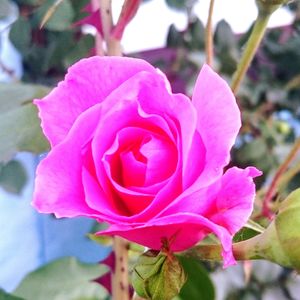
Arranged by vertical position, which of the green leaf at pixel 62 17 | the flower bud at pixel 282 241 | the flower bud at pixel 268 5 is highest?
the flower bud at pixel 268 5

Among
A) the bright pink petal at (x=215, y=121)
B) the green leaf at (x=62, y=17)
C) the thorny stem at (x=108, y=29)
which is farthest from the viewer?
the green leaf at (x=62, y=17)

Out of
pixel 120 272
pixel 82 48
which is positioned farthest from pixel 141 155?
pixel 82 48

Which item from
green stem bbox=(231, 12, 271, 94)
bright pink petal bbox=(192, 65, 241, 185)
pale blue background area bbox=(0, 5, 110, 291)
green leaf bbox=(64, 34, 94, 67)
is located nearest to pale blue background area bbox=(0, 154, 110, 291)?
pale blue background area bbox=(0, 5, 110, 291)

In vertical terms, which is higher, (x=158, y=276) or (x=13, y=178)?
(x=158, y=276)

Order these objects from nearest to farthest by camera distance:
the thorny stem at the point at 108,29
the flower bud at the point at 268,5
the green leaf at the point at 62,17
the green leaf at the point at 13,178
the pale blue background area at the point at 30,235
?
the flower bud at the point at 268,5, the thorny stem at the point at 108,29, the green leaf at the point at 62,17, the green leaf at the point at 13,178, the pale blue background area at the point at 30,235

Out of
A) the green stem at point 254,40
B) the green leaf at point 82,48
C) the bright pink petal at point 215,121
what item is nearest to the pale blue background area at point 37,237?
the green leaf at point 82,48

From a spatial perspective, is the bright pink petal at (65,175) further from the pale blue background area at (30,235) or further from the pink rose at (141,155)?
the pale blue background area at (30,235)

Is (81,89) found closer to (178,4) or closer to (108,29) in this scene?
(108,29)

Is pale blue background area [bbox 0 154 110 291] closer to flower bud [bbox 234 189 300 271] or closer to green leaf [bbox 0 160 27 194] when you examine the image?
green leaf [bbox 0 160 27 194]
